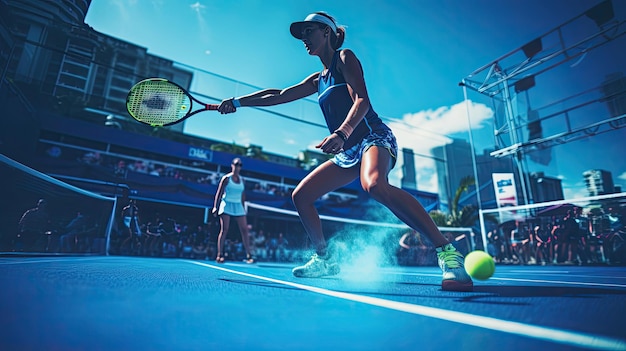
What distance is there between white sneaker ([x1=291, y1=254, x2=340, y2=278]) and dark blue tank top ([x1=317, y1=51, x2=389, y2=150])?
3.26ft

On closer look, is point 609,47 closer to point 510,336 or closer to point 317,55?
point 317,55

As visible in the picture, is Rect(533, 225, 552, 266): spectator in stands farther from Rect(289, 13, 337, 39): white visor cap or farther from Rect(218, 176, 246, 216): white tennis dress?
Rect(289, 13, 337, 39): white visor cap

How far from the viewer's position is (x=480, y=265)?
228 cm

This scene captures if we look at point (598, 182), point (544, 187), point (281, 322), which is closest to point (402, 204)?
point (281, 322)

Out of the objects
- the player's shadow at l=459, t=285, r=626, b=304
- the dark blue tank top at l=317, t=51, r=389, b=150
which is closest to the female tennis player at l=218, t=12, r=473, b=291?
the dark blue tank top at l=317, t=51, r=389, b=150

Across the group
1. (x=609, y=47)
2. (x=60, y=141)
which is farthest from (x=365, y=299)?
(x=60, y=141)

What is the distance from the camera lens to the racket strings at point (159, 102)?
3.03 metres

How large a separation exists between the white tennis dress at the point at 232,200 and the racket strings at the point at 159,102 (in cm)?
265

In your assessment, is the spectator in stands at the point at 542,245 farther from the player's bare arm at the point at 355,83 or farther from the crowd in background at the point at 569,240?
the player's bare arm at the point at 355,83

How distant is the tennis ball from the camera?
2.27 meters

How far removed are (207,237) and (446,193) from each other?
1530 centimetres

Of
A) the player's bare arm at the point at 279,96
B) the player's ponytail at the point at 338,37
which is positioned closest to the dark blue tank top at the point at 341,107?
the player's ponytail at the point at 338,37

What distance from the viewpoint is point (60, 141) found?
13117 mm

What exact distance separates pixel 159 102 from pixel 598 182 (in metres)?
13.5
